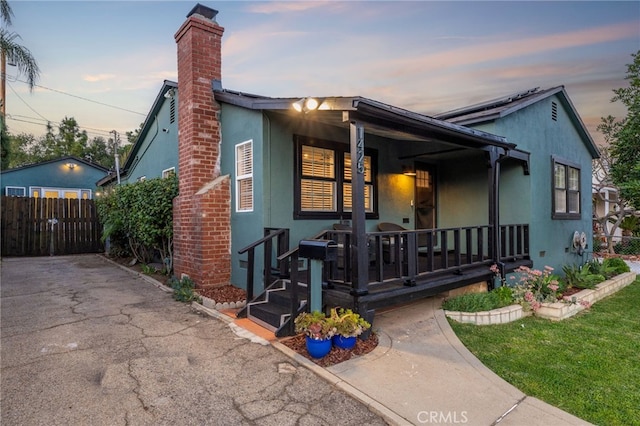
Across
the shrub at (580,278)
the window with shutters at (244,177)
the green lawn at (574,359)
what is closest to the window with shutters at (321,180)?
the window with shutters at (244,177)

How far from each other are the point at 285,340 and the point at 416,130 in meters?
3.56

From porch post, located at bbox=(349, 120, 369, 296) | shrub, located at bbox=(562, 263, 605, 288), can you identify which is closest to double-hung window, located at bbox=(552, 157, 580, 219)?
shrub, located at bbox=(562, 263, 605, 288)

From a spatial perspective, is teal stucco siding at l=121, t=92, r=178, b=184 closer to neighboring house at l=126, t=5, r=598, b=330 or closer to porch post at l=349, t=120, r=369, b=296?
neighboring house at l=126, t=5, r=598, b=330

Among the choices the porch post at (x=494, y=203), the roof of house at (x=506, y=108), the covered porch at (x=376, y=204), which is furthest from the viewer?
the roof of house at (x=506, y=108)

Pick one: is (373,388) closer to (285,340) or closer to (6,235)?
(285,340)

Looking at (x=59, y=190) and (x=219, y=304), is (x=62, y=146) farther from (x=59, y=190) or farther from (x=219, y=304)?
(x=219, y=304)

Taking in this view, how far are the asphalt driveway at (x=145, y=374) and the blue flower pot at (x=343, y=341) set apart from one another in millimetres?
502

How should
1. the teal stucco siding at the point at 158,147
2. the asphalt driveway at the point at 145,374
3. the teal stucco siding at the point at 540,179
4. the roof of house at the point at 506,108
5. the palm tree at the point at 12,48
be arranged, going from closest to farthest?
the asphalt driveway at the point at 145,374 → the roof of house at the point at 506,108 → the teal stucco siding at the point at 540,179 → the teal stucco siding at the point at 158,147 → the palm tree at the point at 12,48

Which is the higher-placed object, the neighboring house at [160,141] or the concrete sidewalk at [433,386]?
the neighboring house at [160,141]

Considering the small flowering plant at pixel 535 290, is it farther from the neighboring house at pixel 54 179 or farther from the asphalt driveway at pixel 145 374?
the neighboring house at pixel 54 179

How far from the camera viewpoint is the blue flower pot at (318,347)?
139 inches

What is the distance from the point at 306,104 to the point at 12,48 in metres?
11.5

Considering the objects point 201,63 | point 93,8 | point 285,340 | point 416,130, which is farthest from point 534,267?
point 93,8

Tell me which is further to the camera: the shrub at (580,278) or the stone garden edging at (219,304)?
the shrub at (580,278)
